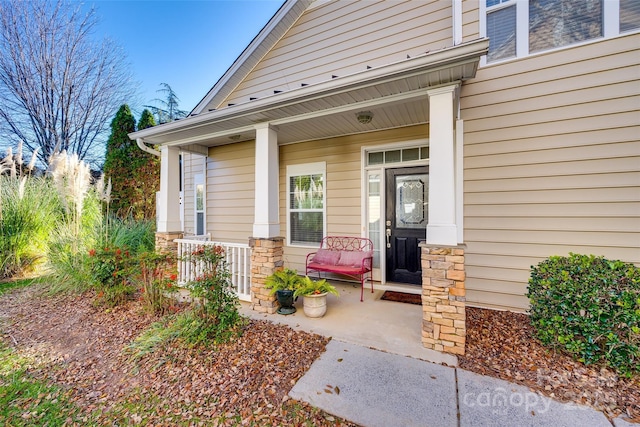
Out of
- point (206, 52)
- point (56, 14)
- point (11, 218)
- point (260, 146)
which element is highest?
point (56, 14)

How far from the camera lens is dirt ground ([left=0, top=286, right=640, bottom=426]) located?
76.0 inches

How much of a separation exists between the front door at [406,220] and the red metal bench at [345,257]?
44 cm

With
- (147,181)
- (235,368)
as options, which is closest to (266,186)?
(235,368)

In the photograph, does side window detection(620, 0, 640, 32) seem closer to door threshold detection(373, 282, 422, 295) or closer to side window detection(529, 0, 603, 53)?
side window detection(529, 0, 603, 53)

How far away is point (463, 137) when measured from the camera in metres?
3.63

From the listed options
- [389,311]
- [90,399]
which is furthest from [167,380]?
[389,311]

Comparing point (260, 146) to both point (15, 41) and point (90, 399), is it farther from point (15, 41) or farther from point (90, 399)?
point (15, 41)

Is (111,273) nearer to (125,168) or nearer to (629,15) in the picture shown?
(125,168)

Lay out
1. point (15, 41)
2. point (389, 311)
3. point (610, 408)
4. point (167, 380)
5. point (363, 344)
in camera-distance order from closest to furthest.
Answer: point (610, 408), point (167, 380), point (363, 344), point (389, 311), point (15, 41)

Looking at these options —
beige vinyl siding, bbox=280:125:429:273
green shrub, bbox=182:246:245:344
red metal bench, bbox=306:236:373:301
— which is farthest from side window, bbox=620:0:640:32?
green shrub, bbox=182:246:245:344

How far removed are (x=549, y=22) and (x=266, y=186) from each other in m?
4.16

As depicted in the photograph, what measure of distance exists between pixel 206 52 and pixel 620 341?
1232cm

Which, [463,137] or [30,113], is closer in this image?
[463,137]

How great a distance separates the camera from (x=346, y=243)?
190 inches
